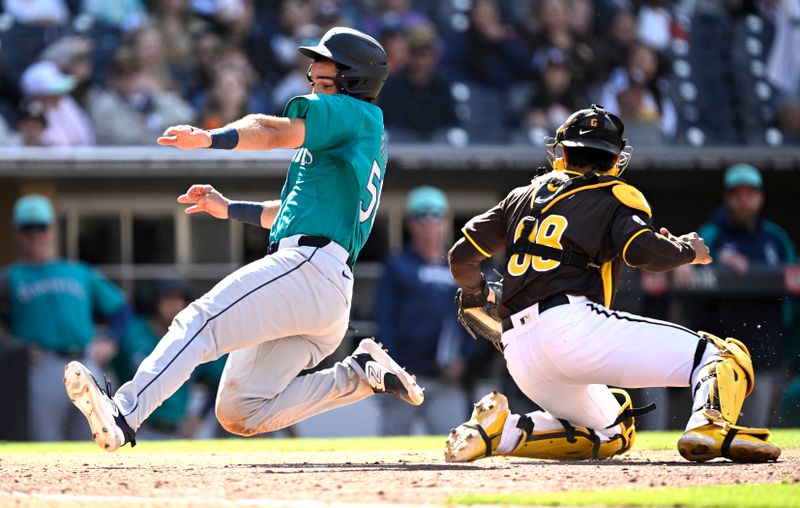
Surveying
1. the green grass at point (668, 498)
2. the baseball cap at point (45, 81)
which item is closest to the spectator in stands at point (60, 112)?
the baseball cap at point (45, 81)

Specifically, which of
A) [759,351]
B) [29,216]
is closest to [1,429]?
[29,216]

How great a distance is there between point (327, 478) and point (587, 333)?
3.89 feet

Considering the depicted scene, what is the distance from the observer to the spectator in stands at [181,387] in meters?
10.3

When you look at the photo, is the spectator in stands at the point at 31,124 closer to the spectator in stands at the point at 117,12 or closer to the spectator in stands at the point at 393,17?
the spectator in stands at the point at 117,12

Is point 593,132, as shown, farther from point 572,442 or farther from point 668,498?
point 668,498

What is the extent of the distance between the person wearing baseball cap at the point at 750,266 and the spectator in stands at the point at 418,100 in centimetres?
334

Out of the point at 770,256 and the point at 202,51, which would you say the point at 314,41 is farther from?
the point at 770,256

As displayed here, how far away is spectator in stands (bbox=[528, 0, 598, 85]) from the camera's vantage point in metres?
13.7

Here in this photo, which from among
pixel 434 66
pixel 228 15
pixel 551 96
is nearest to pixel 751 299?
pixel 551 96

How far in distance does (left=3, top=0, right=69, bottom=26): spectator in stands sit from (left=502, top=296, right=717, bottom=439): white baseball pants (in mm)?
9124

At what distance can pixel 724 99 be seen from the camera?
13992mm

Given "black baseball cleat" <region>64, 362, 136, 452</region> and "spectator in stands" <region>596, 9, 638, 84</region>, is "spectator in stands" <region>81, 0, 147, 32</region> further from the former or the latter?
"black baseball cleat" <region>64, 362, 136, 452</region>

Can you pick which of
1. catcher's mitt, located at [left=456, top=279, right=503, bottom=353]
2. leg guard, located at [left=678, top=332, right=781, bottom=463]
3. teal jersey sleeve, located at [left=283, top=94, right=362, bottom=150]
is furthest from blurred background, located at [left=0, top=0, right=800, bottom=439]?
leg guard, located at [left=678, top=332, right=781, bottom=463]

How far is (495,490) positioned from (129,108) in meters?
9.00
